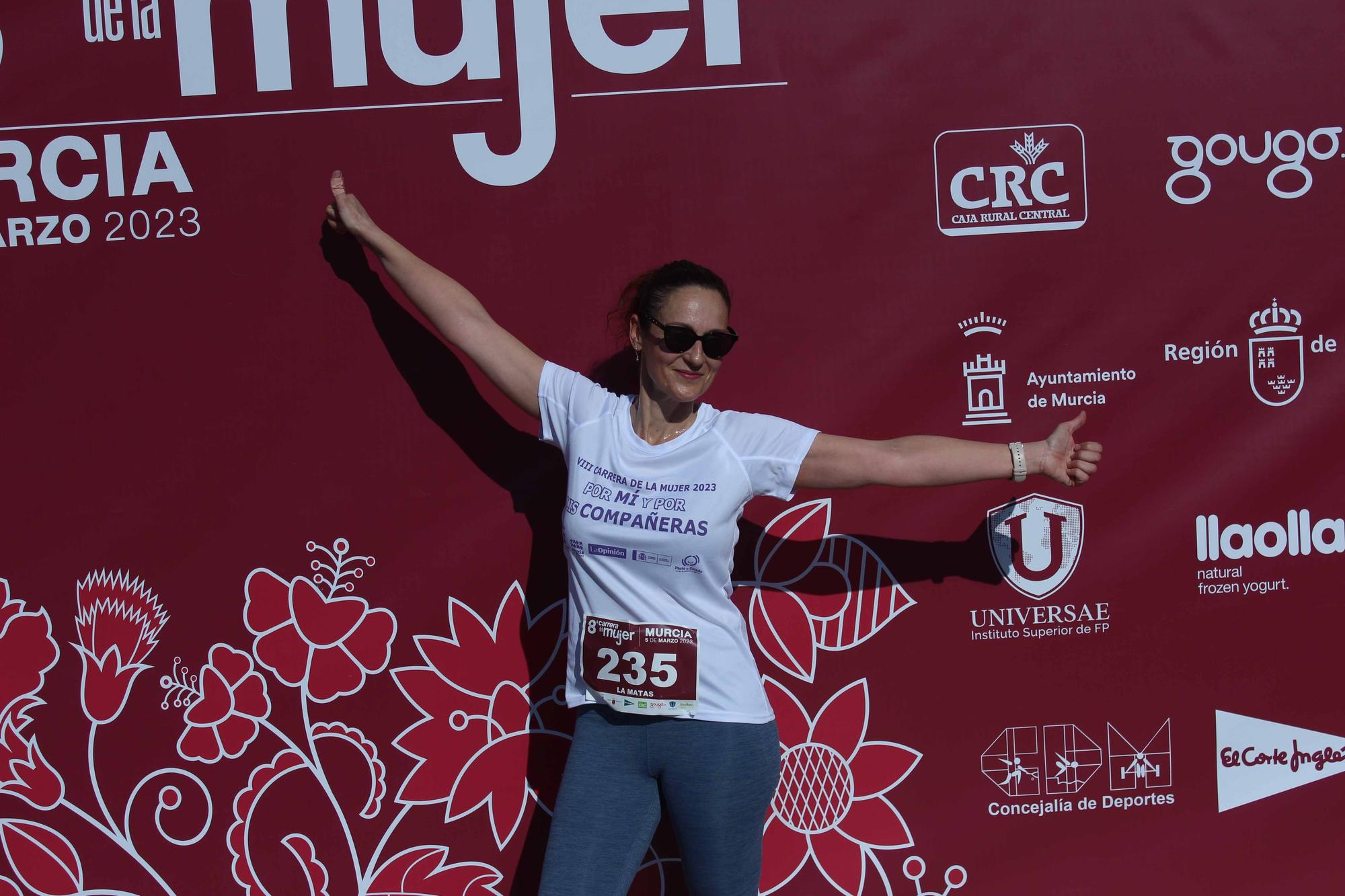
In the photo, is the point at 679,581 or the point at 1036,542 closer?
the point at 679,581

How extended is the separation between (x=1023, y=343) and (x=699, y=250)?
0.87 m

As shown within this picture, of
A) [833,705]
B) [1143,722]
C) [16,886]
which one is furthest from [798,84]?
[16,886]

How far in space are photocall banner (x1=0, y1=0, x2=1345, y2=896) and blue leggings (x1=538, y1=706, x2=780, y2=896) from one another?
1.85ft

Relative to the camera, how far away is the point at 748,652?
7.50 ft

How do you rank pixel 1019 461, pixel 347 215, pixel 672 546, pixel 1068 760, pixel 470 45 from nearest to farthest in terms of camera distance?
pixel 672 546 < pixel 1019 461 < pixel 347 215 < pixel 470 45 < pixel 1068 760

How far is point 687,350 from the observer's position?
2180mm

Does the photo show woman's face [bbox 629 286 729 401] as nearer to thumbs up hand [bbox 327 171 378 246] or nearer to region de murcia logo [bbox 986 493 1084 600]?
thumbs up hand [bbox 327 171 378 246]

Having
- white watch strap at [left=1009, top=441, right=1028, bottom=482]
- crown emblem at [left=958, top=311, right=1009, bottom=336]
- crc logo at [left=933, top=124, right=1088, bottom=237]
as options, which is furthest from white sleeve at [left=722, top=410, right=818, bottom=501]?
crc logo at [left=933, top=124, right=1088, bottom=237]

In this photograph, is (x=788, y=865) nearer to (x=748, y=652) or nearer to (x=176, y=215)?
(x=748, y=652)

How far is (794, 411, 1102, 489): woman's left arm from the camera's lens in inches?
88.3

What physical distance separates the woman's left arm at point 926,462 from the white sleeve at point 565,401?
47cm

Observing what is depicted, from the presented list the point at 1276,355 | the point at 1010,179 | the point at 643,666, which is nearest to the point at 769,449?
the point at 643,666

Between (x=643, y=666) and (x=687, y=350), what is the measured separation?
0.65 meters

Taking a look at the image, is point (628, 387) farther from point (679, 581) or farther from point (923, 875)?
point (923, 875)
